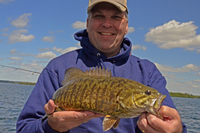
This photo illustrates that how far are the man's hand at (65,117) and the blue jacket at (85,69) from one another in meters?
0.26

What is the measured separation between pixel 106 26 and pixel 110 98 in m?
2.06

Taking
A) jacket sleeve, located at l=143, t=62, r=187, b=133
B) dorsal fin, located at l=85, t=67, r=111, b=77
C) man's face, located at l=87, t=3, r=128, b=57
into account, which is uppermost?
man's face, located at l=87, t=3, r=128, b=57

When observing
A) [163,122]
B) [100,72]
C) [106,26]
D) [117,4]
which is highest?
[117,4]

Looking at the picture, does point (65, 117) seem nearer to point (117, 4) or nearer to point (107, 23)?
point (107, 23)

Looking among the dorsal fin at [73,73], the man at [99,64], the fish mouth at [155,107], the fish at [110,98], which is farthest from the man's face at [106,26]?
the fish mouth at [155,107]

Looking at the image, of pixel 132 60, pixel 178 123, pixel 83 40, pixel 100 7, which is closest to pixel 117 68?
pixel 132 60

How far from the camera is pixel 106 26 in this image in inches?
186

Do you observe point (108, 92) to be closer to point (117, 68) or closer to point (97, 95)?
point (97, 95)

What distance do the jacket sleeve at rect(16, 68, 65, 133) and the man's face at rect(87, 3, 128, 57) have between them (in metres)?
1.21

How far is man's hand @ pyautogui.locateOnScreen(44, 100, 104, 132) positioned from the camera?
126 inches

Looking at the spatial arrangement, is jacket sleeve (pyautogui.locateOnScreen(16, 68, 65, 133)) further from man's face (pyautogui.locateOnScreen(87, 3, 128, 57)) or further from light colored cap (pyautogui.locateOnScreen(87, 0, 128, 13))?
light colored cap (pyautogui.locateOnScreen(87, 0, 128, 13))

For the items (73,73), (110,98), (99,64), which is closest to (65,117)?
(110,98)

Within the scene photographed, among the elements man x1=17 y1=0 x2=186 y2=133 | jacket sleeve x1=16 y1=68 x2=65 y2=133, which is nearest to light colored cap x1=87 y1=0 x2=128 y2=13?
man x1=17 y1=0 x2=186 y2=133

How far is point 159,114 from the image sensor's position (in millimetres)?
2916
